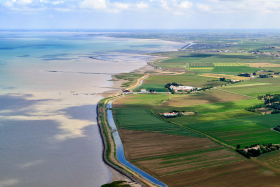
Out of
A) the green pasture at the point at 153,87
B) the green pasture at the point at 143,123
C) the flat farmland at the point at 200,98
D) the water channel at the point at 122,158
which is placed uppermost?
the green pasture at the point at 153,87

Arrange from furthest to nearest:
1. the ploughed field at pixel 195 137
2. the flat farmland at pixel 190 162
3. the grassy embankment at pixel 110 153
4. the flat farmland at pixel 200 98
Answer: the flat farmland at pixel 200 98, the grassy embankment at pixel 110 153, the ploughed field at pixel 195 137, the flat farmland at pixel 190 162

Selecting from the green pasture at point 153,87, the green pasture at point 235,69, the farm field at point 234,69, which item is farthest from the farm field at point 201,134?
the green pasture at point 235,69

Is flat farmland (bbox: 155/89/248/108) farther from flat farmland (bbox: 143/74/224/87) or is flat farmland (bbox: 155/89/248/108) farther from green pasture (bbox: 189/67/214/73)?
green pasture (bbox: 189/67/214/73)

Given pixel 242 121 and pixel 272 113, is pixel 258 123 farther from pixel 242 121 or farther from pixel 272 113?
pixel 272 113

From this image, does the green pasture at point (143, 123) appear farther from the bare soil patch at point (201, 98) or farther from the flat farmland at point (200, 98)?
the bare soil patch at point (201, 98)

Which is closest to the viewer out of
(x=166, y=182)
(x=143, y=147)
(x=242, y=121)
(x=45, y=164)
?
(x=166, y=182)

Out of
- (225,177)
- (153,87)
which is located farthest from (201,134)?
(153,87)

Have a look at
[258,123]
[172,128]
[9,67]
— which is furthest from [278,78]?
[9,67]

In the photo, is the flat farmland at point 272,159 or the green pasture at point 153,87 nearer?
the flat farmland at point 272,159

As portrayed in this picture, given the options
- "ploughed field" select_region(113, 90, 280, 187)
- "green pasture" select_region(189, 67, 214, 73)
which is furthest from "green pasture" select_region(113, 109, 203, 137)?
"green pasture" select_region(189, 67, 214, 73)

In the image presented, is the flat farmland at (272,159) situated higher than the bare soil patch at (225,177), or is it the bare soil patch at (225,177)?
the flat farmland at (272,159)
